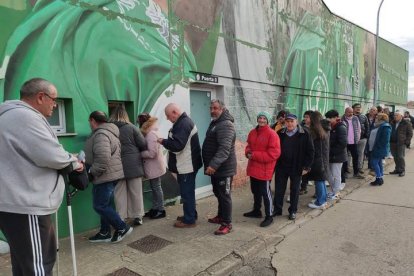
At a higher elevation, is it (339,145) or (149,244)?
(339,145)

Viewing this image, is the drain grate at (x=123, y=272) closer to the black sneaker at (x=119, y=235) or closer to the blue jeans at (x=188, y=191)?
the black sneaker at (x=119, y=235)

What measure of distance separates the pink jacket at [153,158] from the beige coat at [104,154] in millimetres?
703

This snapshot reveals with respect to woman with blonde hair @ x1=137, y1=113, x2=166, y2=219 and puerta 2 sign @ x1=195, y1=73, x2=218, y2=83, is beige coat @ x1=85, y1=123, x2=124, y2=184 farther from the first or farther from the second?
puerta 2 sign @ x1=195, y1=73, x2=218, y2=83

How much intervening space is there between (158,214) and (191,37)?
11.2 ft

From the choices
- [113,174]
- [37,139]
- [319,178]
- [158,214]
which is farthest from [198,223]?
[37,139]

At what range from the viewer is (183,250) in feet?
14.0

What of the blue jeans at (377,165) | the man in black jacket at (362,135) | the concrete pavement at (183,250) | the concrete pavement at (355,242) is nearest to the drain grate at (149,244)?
the concrete pavement at (183,250)

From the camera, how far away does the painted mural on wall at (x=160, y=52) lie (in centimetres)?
424

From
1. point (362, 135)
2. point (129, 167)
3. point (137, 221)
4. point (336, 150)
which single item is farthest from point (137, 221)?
point (362, 135)

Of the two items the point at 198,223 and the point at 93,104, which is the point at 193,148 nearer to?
the point at 198,223

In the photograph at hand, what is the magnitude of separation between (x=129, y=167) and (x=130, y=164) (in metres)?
0.05

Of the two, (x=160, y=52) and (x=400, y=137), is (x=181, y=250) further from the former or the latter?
(x=400, y=137)

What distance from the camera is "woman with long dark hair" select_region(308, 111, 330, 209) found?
19.6ft

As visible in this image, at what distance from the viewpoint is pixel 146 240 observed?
4.62 meters
